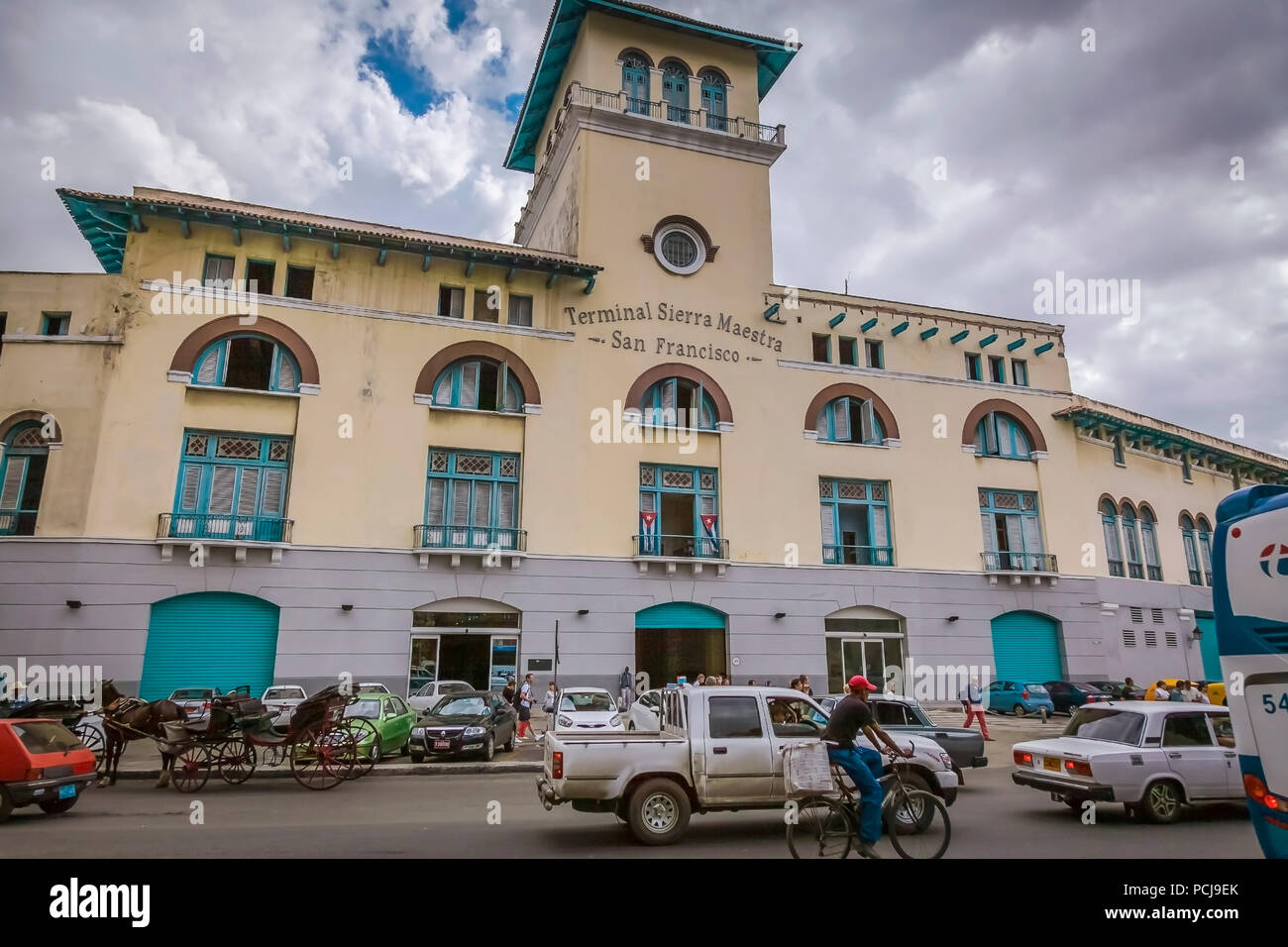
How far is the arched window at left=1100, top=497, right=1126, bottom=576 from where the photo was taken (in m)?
33.9

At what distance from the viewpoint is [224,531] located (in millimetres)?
22859

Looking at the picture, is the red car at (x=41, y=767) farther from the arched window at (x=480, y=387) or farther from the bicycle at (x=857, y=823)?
the arched window at (x=480, y=387)

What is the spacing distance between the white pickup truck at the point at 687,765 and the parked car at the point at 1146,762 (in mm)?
2211

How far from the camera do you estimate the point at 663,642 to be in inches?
1069

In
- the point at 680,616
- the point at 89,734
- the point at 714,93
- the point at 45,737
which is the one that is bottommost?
the point at 89,734

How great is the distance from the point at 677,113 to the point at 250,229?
55.2ft

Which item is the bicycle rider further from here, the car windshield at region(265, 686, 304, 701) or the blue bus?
the car windshield at region(265, 686, 304, 701)

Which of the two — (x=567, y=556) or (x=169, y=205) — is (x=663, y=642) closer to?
(x=567, y=556)

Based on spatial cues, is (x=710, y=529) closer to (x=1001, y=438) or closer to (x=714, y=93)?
(x=1001, y=438)

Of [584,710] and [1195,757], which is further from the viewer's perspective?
[584,710]

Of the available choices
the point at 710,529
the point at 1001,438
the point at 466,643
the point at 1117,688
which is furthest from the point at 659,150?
the point at 1117,688

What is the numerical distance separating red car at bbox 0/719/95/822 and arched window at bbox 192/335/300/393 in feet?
47.7

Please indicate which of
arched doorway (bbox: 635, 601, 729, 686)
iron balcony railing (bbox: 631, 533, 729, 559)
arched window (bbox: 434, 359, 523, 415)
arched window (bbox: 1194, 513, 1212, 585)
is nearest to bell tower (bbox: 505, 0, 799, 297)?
arched window (bbox: 434, 359, 523, 415)

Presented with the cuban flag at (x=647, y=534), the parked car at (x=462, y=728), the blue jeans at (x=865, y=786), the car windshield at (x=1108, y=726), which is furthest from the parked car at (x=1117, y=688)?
the blue jeans at (x=865, y=786)
